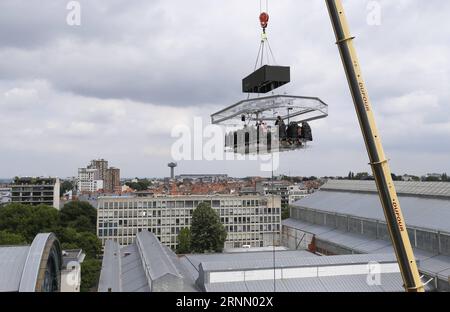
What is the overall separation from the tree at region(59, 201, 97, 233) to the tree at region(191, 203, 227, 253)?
25303 millimetres

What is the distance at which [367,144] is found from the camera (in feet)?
32.0

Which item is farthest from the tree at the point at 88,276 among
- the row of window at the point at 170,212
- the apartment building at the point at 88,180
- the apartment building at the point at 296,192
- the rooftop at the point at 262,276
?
the apartment building at the point at 88,180

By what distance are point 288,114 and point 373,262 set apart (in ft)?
51.8

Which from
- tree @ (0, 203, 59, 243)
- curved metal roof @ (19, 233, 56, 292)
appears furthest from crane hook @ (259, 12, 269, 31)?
tree @ (0, 203, 59, 243)

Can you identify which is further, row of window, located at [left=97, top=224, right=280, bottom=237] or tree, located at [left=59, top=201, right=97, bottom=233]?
row of window, located at [left=97, top=224, right=280, bottom=237]

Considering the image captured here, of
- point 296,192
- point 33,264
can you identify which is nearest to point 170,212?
point 33,264

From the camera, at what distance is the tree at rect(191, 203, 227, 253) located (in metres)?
51.2

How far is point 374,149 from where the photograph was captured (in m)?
9.74

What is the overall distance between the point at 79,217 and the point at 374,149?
220 ft

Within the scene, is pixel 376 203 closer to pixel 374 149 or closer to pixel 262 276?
pixel 262 276

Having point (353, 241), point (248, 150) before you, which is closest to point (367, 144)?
point (248, 150)

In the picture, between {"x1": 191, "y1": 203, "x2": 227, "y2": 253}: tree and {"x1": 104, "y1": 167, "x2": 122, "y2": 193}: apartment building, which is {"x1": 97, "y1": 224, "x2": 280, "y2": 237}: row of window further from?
{"x1": 104, "y1": 167, "x2": 122, "y2": 193}: apartment building

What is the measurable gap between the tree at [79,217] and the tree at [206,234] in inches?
996
